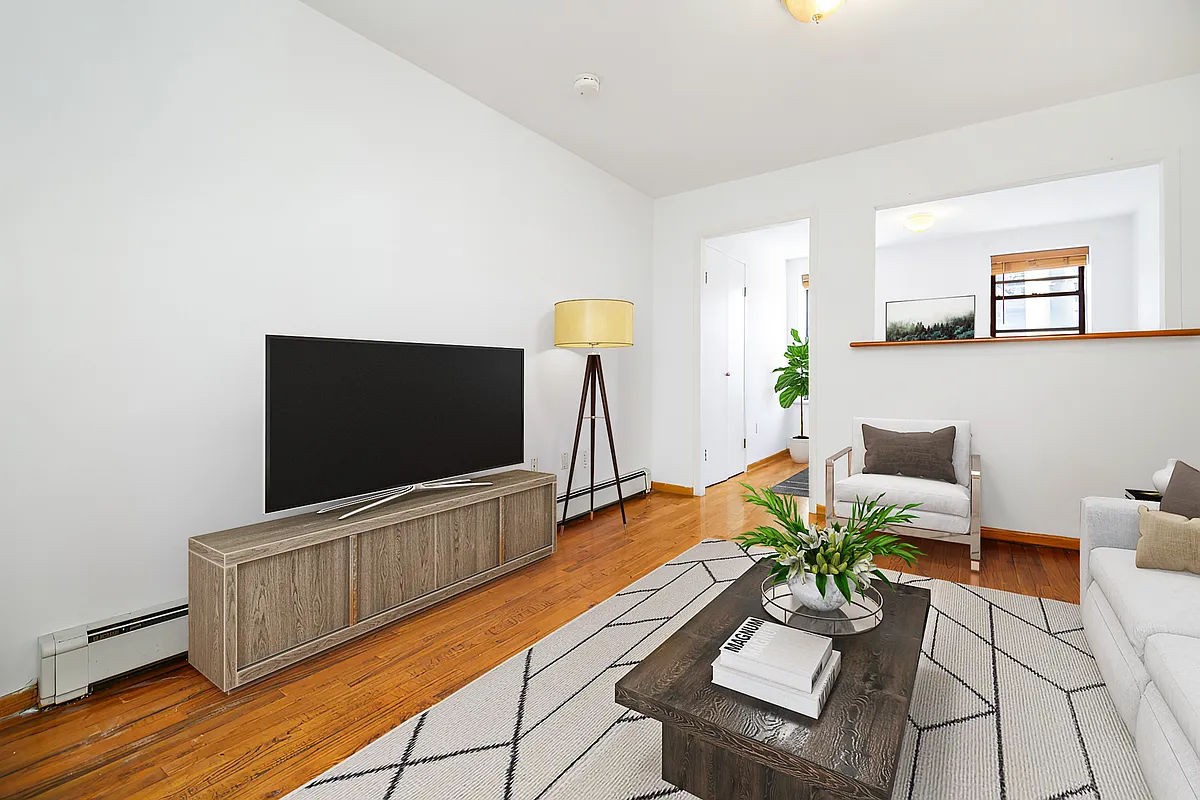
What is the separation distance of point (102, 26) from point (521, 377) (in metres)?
2.19

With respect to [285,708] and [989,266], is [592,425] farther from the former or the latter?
[989,266]

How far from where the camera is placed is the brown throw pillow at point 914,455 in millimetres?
3387

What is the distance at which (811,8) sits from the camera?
239 cm

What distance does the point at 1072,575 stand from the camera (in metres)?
3.03

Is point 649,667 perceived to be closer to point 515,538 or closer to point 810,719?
point 810,719

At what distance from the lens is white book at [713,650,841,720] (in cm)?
127

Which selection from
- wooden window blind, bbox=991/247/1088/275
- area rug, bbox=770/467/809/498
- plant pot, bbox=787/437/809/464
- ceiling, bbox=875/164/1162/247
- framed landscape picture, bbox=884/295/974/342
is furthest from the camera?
plant pot, bbox=787/437/809/464

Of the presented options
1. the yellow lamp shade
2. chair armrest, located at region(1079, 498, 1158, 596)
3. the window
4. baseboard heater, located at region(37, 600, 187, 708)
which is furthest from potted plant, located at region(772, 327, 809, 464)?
baseboard heater, located at region(37, 600, 187, 708)

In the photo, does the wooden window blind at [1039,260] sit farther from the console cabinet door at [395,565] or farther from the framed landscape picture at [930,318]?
the console cabinet door at [395,565]

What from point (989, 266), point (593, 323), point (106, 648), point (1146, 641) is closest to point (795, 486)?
point (593, 323)

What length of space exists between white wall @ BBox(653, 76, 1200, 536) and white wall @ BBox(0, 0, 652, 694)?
2.82m

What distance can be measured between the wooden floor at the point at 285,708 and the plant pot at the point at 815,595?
115 centimetres

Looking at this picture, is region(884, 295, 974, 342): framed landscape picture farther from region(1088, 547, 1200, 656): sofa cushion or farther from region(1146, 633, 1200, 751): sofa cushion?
region(1146, 633, 1200, 751): sofa cushion

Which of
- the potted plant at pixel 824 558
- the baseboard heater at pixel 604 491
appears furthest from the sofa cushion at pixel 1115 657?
the baseboard heater at pixel 604 491
